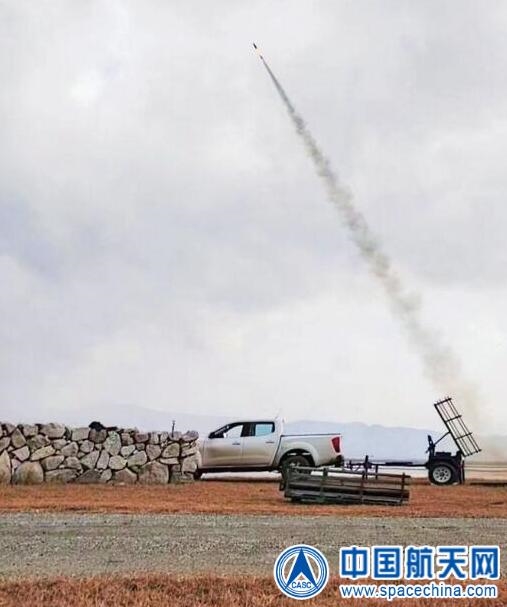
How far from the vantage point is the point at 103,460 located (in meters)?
23.9

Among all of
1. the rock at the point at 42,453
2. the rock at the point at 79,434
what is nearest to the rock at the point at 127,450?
the rock at the point at 79,434

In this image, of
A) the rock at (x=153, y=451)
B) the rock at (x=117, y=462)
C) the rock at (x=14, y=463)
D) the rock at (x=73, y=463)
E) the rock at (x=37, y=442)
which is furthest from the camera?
the rock at (x=153, y=451)

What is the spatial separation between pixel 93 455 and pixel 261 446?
191 inches

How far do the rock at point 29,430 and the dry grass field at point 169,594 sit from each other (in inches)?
626

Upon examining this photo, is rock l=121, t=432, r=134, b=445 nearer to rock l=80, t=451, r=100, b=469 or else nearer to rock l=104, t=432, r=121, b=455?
rock l=104, t=432, r=121, b=455

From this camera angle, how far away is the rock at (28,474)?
75.4ft

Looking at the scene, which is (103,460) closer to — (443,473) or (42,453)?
A: (42,453)

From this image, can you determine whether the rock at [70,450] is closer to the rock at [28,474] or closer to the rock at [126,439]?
the rock at [28,474]

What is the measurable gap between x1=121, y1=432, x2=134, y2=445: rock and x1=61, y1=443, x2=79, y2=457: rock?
1.32 metres

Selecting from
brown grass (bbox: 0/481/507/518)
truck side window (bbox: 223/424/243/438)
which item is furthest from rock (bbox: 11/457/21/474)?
truck side window (bbox: 223/424/243/438)

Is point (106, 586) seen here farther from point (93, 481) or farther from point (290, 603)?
point (93, 481)

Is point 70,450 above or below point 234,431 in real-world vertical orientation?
below

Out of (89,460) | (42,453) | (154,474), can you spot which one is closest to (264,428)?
(154,474)

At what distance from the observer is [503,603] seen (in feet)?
25.8
